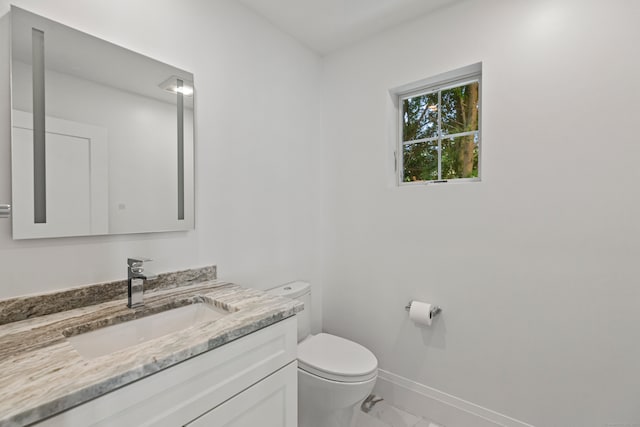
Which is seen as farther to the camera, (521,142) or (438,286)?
(438,286)

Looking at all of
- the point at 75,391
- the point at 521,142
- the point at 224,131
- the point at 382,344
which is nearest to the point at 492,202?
the point at 521,142

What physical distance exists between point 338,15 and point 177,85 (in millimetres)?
1042

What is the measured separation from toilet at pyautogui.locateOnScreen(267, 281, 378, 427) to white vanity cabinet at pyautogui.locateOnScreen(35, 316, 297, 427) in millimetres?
323

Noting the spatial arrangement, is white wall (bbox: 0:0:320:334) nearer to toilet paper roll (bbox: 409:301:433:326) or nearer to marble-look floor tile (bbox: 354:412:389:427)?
toilet paper roll (bbox: 409:301:433:326)

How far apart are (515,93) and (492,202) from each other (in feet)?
1.84

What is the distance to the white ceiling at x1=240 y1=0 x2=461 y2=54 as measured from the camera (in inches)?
67.1

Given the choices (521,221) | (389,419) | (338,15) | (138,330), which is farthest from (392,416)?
(338,15)

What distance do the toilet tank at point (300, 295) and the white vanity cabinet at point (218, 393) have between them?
61 cm

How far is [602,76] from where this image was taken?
4.39 ft

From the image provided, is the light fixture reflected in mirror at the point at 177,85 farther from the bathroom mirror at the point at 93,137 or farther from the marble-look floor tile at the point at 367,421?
the marble-look floor tile at the point at 367,421

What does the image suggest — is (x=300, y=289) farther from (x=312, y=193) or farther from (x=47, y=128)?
(x=47, y=128)

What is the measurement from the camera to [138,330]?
1.13m

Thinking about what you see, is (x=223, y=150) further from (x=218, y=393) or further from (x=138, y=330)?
(x=218, y=393)

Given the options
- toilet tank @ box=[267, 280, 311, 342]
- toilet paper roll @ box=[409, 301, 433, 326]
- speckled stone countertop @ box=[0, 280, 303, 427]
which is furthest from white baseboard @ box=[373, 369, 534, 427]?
speckled stone countertop @ box=[0, 280, 303, 427]
